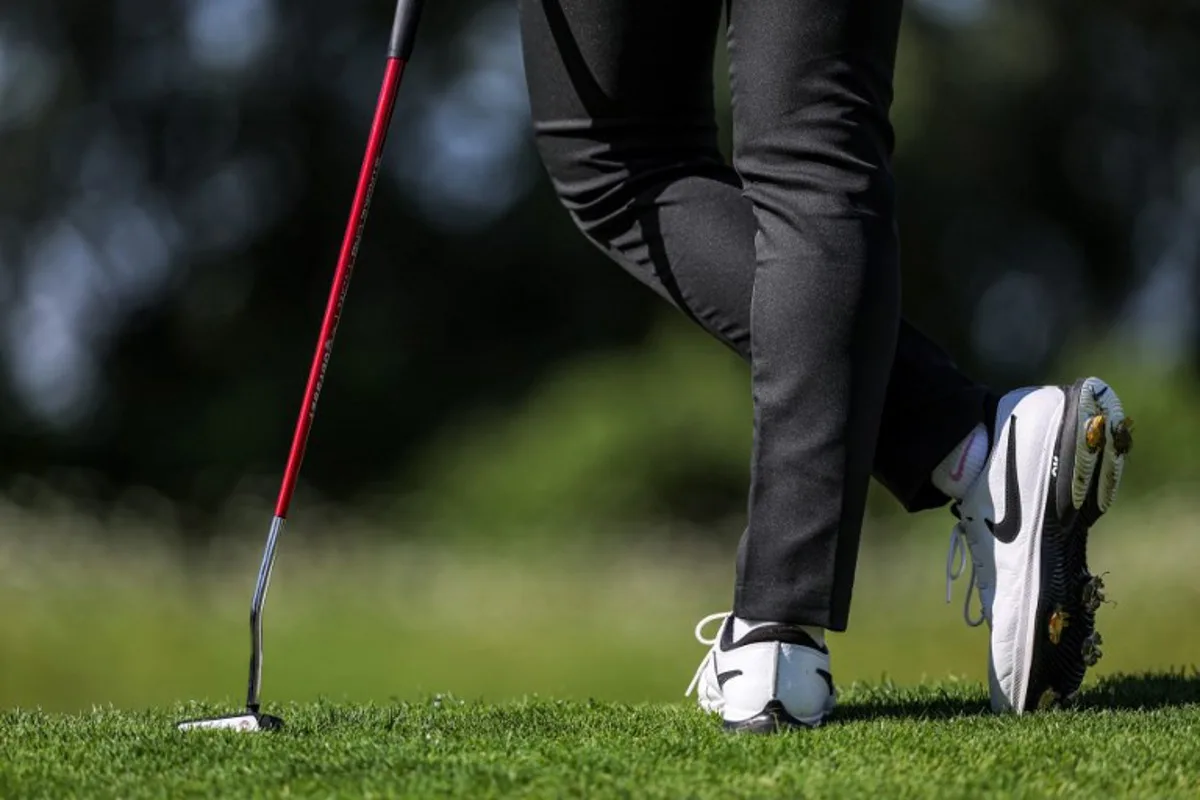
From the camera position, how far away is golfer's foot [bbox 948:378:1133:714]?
172 cm

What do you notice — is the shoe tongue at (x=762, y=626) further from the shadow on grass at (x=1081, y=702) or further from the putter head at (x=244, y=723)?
the putter head at (x=244, y=723)

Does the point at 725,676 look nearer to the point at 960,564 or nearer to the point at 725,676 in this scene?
the point at 725,676

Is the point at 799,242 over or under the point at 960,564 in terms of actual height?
over

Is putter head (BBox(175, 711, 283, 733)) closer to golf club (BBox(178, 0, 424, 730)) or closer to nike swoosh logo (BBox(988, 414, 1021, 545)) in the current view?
golf club (BBox(178, 0, 424, 730))

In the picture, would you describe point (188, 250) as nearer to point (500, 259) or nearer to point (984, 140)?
point (500, 259)

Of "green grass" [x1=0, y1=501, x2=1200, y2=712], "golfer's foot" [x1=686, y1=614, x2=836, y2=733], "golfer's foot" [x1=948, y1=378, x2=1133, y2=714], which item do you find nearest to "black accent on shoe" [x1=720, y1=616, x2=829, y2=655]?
"golfer's foot" [x1=686, y1=614, x2=836, y2=733]

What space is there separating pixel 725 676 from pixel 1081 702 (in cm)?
47

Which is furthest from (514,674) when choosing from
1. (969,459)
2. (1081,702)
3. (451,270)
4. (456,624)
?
(451,270)

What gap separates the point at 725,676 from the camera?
1620mm

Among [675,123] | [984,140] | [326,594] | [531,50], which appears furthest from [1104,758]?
[984,140]

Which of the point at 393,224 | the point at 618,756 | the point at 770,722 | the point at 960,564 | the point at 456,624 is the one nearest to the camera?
the point at 618,756

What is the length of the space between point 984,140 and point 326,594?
13.2 feet

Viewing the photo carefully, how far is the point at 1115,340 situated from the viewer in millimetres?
6961

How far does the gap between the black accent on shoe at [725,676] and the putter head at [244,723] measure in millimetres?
419
